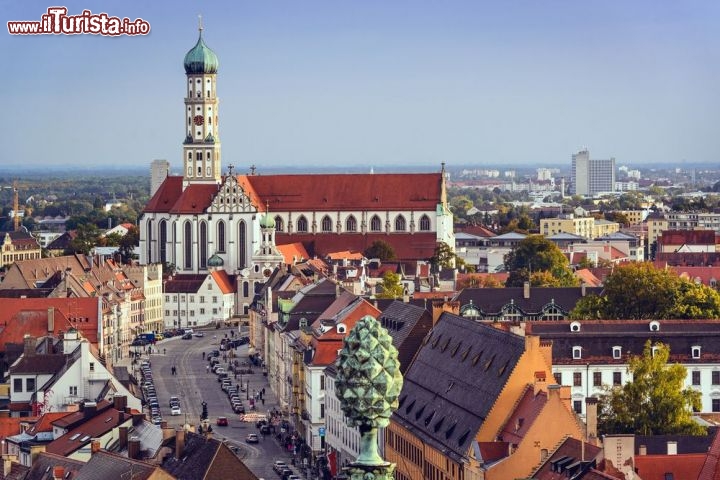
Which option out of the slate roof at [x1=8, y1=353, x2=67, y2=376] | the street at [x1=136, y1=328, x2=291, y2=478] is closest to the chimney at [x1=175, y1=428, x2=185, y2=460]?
the street at [x1=136, y1=328, x2=291, y2=478]

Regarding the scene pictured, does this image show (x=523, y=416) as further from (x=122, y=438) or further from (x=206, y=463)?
(x=122, y=438)

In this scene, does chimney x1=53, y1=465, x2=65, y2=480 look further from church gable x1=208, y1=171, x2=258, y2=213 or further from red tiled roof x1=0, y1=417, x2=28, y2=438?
church gable x1=208, y1=171, x2=258, y2=213

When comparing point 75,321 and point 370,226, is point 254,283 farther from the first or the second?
point 75,321

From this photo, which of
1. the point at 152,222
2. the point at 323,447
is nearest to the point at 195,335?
the point at 152,222

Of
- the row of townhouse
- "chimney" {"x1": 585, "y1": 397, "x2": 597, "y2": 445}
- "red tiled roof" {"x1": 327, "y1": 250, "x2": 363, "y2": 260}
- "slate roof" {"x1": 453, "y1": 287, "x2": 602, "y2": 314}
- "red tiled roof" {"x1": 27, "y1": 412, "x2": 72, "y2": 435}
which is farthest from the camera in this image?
"red tiled roof" {"x1": 327, "y1": 250, "x2": 363, "y2": 260}

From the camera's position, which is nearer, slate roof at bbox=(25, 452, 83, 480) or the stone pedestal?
the stone pedestal

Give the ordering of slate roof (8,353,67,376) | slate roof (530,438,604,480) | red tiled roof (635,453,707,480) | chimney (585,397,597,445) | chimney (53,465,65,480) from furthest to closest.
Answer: slate roof (8,353,67,376) → chimney (585,397,597,445) → chimney (53,465,65,480) → red tiled roof (635,453,707,480) → slate roof (530,438,604,480)
